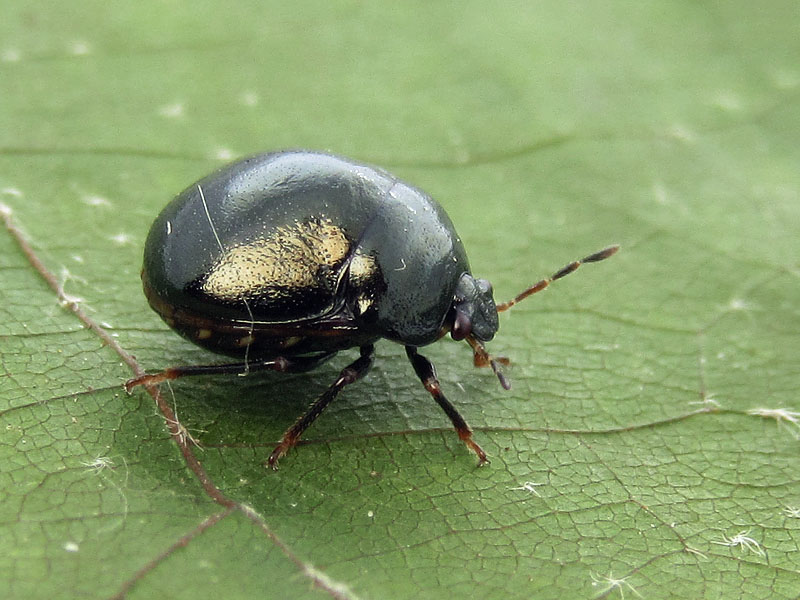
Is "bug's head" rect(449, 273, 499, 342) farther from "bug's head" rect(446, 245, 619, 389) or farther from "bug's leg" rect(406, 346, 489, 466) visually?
"bug's leg" rect(406, 346, 489, 466)

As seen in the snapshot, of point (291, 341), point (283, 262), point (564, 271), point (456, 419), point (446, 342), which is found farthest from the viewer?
point (446, 342)

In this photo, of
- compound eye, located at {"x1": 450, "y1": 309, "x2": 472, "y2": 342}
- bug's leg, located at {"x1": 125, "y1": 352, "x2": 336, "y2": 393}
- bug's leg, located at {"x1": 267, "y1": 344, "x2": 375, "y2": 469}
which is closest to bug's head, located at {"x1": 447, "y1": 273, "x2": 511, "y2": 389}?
compound eye, located at {"x1": 450, "y1": 309, "x2": 472, "y2": 342}

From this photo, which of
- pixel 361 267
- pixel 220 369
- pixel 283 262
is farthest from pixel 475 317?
pixel 220 369

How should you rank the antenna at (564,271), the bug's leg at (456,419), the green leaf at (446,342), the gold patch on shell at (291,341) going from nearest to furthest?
the green leaf at (446,342), the gold patch on shell at (291,341), the bug's leg at (456,419), the antenna at (564,271)

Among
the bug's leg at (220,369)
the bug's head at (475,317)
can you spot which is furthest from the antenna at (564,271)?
the bug's leg at (220,369)

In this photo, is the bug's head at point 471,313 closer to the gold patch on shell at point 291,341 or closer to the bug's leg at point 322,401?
the bug's leg at point 322,401

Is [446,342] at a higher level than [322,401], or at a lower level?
lower

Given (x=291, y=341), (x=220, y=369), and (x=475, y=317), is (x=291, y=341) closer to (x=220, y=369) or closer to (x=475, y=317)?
(x=220, y=369)

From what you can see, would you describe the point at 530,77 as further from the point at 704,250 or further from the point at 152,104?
the point at 152,104
